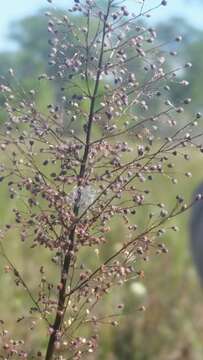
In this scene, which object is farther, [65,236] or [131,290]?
[131,290]

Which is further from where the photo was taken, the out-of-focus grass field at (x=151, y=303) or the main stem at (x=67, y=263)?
the out-of-focus grass field at (x=151, y=303)

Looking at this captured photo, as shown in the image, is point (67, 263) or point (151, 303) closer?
point (67, 263)

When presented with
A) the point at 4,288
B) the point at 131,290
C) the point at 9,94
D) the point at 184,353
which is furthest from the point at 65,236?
the point at 184,353

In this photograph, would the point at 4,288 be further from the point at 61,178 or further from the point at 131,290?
the point at 61,178

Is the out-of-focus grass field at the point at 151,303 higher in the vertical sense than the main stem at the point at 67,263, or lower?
higher

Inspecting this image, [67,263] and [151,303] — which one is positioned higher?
[151,303]

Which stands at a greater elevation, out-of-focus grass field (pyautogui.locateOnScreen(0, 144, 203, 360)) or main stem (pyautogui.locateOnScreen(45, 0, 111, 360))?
out-of-focus grass field (pyautogui.locateOnScreen(0, 144, 203, 360))

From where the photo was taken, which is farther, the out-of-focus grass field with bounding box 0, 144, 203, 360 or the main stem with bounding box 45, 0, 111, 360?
the out-of-focus grass field with bounding box 0, 144, 203, 360

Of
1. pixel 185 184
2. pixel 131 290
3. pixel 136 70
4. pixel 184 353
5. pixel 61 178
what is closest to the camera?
pixel 61 178
